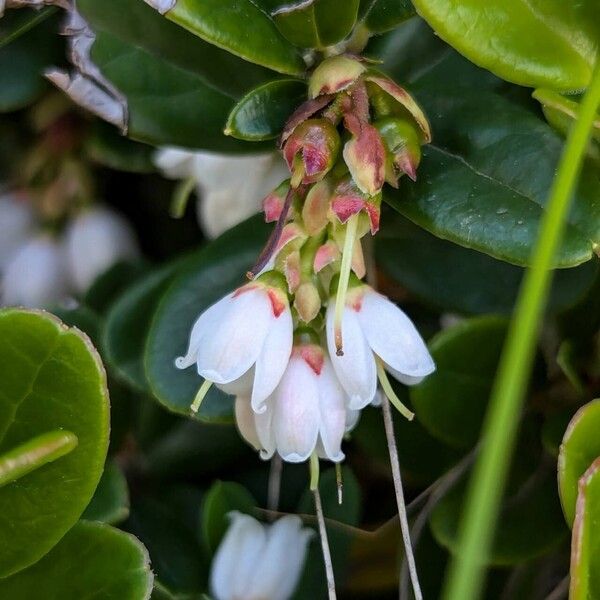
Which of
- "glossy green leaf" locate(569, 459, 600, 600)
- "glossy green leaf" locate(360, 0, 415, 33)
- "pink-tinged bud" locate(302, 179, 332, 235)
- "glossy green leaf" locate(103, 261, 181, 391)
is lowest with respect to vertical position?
"glossy green leaf" locate(103, 261, 181, 391)

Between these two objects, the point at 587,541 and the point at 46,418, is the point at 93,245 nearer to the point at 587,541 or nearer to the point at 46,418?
the point at 46,418

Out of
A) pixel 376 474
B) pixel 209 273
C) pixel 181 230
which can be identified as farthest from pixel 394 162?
pixel 181 230

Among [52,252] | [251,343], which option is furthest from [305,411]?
[52,252]

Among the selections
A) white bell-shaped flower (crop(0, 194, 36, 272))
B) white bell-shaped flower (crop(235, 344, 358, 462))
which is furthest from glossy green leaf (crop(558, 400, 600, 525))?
white bell-shaped flower (crop(0, 194, 36, 272))

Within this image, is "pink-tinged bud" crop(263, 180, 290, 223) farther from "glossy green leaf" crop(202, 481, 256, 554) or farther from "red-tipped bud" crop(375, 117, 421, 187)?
"glossy green leaf" crop(202, 481, 256, 554)

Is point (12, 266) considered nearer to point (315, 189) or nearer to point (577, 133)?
point (315, 189)

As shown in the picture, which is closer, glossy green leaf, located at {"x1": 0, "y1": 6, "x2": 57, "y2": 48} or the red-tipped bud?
the red-tipped bud

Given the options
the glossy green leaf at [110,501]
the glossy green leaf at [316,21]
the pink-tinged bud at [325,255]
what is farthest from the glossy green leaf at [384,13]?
the glossy green leaf at [110,501]

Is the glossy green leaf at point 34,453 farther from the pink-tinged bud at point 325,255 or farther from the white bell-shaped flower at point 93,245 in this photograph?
the white bell-shaped flower at point 93,245

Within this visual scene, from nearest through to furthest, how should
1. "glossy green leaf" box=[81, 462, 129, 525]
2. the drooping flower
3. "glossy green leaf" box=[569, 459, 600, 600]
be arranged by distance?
1. "glossy green leaf" box=[569, 459, 600, 600]
2. "glossy green leaf" box=[81, 462, 129, 525]
3. the drooping flower
